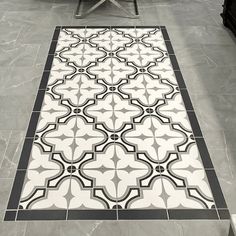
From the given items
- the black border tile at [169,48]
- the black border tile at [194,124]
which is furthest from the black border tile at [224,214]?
the black border tile at [169,48]

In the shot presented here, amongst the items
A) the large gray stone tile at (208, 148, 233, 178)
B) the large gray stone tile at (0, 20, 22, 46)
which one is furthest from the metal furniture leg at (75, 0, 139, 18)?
the large gray stone tile at (208, 148, 233, 178)

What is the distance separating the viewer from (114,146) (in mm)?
2256

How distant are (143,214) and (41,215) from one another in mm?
468

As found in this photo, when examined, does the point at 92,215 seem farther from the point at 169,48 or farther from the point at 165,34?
the point at 165,34

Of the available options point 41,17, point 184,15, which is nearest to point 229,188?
point 184,15

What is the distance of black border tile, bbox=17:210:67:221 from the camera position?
1829 millimetres

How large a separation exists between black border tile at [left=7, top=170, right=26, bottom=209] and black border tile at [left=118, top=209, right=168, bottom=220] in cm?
50

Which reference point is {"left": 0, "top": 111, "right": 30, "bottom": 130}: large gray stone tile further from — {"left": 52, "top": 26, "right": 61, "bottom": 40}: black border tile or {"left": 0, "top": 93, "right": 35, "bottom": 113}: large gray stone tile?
{"left": 52, "top": 26, "right": 61, "bottom": 40}: black border tile

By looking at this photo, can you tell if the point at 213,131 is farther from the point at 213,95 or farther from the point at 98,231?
the point at 98,231

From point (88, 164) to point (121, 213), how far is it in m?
0.38

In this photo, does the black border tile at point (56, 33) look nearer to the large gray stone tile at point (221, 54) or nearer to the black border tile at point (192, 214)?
the large gray stone tile at point (221, 54)

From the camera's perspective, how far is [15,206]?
189 centimetres

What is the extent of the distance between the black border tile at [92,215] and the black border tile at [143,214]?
0.12 ft

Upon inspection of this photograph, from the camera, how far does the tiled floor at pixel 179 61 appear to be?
1.80 m
